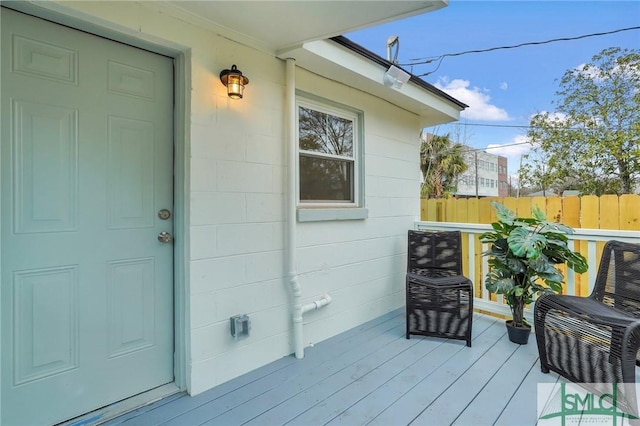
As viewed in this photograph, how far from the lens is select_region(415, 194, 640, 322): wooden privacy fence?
2.80 meters

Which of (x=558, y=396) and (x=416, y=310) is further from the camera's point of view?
(x=416, y=310)

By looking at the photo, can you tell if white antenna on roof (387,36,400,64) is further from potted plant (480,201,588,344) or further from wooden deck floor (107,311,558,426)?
wooden deck floor (107,311,558,426)

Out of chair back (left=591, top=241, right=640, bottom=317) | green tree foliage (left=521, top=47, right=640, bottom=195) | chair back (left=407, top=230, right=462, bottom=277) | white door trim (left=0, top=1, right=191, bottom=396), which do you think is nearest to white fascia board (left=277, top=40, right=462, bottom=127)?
white door trim (left=0, top=1, right=191, bottom=396)

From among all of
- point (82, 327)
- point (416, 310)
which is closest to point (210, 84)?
point (82, 327)

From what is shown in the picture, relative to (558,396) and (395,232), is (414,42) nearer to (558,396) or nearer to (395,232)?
(395,232)

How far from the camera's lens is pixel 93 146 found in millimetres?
1784

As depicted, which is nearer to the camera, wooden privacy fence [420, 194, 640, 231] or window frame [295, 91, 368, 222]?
window frame [295, 91, 368, 222]

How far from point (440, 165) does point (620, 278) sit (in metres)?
9.95

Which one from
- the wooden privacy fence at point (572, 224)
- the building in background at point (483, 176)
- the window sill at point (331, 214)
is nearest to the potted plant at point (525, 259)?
the wooden privacy fence at point (572, 224)

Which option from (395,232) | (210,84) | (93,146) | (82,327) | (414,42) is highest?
(414,42)

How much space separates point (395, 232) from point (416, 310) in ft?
3.49

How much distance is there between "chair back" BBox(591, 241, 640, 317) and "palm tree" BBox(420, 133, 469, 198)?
9.42m

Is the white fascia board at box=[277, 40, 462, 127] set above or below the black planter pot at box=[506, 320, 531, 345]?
above

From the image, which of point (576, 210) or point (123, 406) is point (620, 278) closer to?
point (576, 210)
